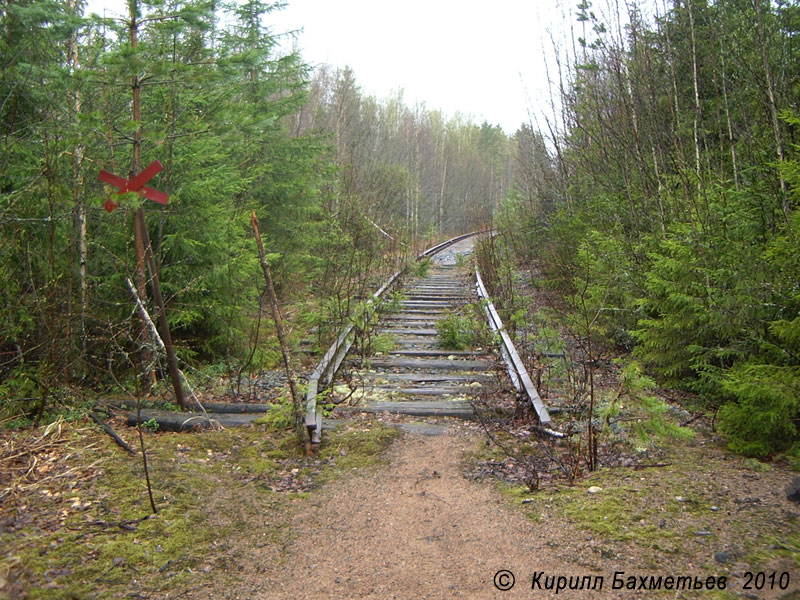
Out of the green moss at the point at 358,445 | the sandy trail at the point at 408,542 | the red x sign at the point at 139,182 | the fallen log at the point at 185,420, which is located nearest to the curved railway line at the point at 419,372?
the green moss at the point at 358,445

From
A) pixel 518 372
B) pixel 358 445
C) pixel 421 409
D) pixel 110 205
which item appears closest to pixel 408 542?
pixel 358 445

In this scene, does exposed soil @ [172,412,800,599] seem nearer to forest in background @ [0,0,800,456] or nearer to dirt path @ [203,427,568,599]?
dirt path @ [203,427,568,599]

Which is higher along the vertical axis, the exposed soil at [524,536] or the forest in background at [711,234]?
the forest in background at [711,234]

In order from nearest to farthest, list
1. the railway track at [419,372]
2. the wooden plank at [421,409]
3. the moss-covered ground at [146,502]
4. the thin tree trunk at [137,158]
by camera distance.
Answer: the moss-covered ground at [146,502], the thin tree trunk at [137,158], the wooden plank at [421,409], the railway track at [419,372]

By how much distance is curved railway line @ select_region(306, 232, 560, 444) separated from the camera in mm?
6164

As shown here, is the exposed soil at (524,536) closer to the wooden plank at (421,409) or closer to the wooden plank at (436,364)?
the wooden plank at (421,409)

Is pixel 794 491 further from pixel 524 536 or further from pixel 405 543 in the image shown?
pixel 405 543

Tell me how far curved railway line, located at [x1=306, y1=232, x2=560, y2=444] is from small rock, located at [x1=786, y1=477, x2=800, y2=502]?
1768 millimetres

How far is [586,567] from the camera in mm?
3184

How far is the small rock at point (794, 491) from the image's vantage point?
364 cm

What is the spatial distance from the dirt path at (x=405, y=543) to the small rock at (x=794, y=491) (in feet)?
5.18

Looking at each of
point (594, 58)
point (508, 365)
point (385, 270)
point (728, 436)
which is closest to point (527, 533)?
point (728, 436)

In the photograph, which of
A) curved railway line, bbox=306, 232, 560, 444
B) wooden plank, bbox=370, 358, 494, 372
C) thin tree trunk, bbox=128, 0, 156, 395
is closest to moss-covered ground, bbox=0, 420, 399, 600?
curved railway line, bbox=306, 232, 560, 444

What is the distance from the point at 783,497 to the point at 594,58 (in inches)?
429
